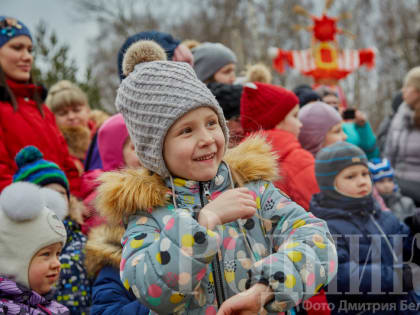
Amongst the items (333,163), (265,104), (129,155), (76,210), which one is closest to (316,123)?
(265,104)

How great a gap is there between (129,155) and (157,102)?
156cm

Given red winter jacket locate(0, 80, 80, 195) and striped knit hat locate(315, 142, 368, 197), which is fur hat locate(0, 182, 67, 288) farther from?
striped knit hat locate(315, 142, 368, 197)

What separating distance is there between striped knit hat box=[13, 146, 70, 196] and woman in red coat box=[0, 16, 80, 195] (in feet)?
0.93

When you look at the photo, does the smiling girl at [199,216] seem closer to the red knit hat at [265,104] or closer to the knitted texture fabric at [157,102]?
the knitted texture fabric at [157,102]

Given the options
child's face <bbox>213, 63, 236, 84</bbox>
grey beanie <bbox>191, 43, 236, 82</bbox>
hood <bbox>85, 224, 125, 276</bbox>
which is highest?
grey beanie <bbox>191, 43, 236, 82</bbox>

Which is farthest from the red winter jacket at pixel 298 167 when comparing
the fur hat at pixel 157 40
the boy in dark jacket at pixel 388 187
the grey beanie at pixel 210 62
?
the boy in dark jacket at pixel 388 187

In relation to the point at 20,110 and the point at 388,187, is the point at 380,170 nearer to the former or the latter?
the point at 388,187

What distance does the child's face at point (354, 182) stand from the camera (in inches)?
125

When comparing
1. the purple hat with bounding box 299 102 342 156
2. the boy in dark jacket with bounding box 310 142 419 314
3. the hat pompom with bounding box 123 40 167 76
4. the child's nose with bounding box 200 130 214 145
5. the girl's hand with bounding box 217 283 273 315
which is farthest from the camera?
the purple hat with bounding box 299 102 342 156

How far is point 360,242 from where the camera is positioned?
2.99 m

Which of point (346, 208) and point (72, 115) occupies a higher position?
point (72, 115)

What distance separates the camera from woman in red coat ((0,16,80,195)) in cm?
364

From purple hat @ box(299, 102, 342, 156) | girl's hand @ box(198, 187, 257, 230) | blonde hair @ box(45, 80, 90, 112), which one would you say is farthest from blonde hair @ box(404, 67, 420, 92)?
girl's hand @ box(198, 187, 257, 230)

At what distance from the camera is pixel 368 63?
7.58 m
